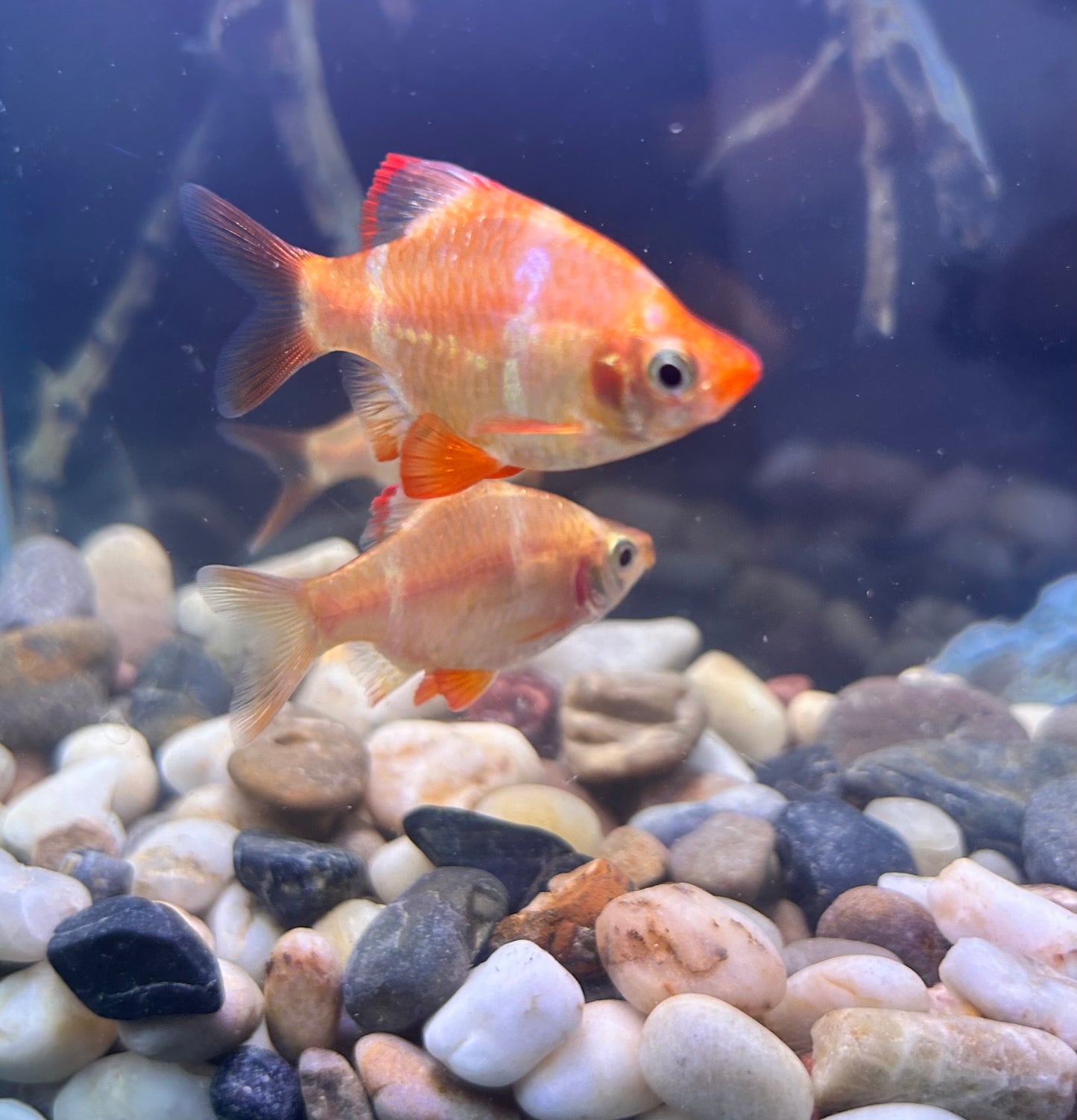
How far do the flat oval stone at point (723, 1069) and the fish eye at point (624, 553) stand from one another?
1038mm

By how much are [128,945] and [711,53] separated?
3.48 meters

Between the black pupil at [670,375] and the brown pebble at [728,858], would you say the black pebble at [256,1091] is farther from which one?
the black pupil at [670,375]

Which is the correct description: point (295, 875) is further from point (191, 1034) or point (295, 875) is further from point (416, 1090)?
point (416, 1090)

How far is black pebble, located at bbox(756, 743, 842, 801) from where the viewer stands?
9.07 ft

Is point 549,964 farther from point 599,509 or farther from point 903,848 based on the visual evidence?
point 599,509

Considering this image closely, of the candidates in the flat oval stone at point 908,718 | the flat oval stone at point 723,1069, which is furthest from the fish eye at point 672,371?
the flat oval stone at point 908,718

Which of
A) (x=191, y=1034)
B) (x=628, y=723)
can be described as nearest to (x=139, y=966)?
(x=191, y=1034)

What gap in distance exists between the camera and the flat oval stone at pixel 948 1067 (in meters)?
1.43

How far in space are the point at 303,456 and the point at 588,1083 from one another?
2.45m

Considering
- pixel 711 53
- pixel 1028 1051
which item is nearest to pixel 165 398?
Answer: pixel 711 53

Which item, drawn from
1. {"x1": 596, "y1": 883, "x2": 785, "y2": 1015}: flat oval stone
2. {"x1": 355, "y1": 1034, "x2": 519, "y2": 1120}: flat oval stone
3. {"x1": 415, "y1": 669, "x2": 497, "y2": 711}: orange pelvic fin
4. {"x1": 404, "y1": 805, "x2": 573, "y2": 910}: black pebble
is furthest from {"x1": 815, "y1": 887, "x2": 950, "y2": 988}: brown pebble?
{"x1": 415, "y1": 669, "x2": 497, "y2": 711}: orange pelvic fin

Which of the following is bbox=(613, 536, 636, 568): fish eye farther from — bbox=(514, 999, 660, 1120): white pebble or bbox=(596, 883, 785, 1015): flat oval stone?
bbox=(514, 999, 660, 1120): white pebble

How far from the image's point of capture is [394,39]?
3.39 m

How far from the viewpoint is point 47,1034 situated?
5.41 ft
